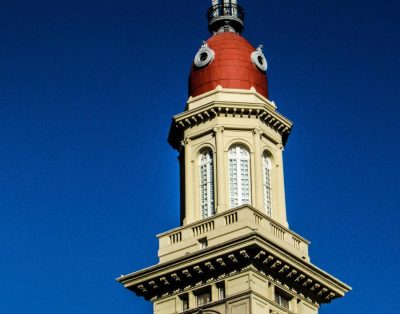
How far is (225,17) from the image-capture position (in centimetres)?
6831

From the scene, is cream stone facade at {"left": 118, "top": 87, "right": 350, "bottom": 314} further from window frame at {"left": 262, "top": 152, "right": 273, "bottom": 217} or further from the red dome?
the red dome

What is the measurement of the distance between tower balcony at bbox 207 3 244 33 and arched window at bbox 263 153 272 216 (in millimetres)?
10118

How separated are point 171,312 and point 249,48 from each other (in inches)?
647

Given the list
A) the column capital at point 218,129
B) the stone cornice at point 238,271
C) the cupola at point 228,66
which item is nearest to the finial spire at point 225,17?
the cupola at point 228,66

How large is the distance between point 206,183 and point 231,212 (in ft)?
12.8

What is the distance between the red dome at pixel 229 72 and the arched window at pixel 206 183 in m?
4.21

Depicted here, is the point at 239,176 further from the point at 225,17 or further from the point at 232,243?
the point at 225,17

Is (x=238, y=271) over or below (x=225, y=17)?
below

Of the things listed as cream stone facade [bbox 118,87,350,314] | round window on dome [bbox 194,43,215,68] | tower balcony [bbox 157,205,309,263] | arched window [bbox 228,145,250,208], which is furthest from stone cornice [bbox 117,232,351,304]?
round window on dome [bbox 194,43,215,68]

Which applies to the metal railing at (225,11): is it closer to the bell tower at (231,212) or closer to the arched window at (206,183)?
the bell tower at (231,212)

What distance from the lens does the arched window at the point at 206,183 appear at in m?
60.2

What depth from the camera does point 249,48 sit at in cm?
6531

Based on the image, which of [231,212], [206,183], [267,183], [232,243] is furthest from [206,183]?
[232,243]

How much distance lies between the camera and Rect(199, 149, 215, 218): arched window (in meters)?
60.2
